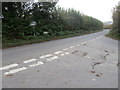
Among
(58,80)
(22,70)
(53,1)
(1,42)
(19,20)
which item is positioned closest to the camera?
(58,80)

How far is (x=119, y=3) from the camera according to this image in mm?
21109

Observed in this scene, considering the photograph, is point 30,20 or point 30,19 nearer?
point 30,20

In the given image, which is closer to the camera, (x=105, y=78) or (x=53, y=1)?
(x=105, y=78)

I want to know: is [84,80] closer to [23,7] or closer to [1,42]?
[1,42]

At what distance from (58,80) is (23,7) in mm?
12799

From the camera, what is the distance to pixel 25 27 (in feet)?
47.9

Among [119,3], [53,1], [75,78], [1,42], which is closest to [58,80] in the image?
[75,78]

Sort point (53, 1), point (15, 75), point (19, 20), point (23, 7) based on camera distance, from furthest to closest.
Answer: point (53, 1)
point (23, 7)
point (19, 20)
point (15, 75)

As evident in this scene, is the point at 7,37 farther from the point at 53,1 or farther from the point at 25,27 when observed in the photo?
the point at 53,1

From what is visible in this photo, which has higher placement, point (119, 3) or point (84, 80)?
point (119, 3)

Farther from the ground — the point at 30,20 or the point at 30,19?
the point at 30,19

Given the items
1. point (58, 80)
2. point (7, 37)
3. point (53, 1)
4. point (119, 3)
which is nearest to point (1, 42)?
point (7, 37)

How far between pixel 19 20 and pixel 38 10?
4.21m

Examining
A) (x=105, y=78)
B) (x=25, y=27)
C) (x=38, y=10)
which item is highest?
(x=38, y=10)
